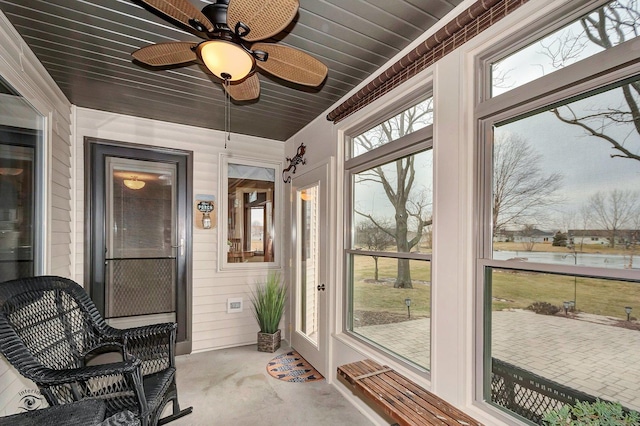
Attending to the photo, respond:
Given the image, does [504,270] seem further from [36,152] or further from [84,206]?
[84,206]

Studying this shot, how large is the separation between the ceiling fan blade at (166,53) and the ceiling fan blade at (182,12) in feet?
0.51

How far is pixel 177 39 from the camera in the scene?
2.08 m

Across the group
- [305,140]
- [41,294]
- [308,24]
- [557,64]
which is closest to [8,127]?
[41,294]

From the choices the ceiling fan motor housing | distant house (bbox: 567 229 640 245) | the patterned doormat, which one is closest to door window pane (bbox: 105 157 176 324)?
the patterned doormat

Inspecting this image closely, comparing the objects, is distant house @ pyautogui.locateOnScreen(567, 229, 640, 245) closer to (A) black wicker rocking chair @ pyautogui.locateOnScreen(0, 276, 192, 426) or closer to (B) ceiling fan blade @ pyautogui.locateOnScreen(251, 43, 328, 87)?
(B) ceiling fan blade @ pyautogui.locateOnScreen(251, 43, 328, 87)

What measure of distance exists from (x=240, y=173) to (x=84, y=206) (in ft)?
5.45

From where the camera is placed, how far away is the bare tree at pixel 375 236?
2.45 meters

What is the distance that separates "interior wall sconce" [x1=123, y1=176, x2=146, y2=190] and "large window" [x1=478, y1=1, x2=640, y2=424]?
3.39 metres

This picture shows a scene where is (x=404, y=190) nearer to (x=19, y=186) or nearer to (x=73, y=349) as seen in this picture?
(x=73, y=349)

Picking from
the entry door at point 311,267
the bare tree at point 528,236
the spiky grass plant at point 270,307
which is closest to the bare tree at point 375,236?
the entry door at point 311,267

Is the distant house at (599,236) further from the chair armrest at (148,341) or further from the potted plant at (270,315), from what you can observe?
the potted plant at (270,315)

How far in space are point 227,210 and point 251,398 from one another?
2.08 m

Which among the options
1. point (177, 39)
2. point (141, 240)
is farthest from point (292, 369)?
point (177, 39)

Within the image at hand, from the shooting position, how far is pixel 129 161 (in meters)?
3.44
